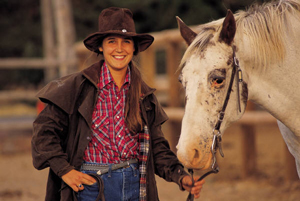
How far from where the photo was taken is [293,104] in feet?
7.73

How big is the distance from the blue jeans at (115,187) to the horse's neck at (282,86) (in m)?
0.83

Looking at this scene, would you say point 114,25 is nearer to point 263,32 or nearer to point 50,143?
point 50,143

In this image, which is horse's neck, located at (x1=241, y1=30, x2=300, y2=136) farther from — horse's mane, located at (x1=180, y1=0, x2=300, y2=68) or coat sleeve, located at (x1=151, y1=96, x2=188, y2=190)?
coat sleeve, located at (x1=151, y1=96, x2=188, y2=190)

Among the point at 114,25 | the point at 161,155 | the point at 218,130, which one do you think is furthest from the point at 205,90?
the point at 114,25

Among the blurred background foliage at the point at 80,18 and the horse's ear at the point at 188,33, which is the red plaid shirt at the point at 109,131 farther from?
the blurred background foliage at the point at 80,18

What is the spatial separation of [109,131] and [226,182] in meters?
3.54

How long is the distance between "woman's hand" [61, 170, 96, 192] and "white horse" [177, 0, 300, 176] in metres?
0.50

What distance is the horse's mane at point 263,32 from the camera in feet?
7.46

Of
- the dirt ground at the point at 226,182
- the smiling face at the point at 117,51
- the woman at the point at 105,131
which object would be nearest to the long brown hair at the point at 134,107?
the woman at the point at 105,131

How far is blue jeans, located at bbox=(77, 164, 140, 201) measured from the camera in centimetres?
215

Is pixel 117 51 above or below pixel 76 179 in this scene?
above

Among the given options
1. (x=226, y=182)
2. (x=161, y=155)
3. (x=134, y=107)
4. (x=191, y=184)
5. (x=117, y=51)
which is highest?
(x=117, y=51)

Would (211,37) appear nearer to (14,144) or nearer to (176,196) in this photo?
(176,196)

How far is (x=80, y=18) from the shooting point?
1411cm
